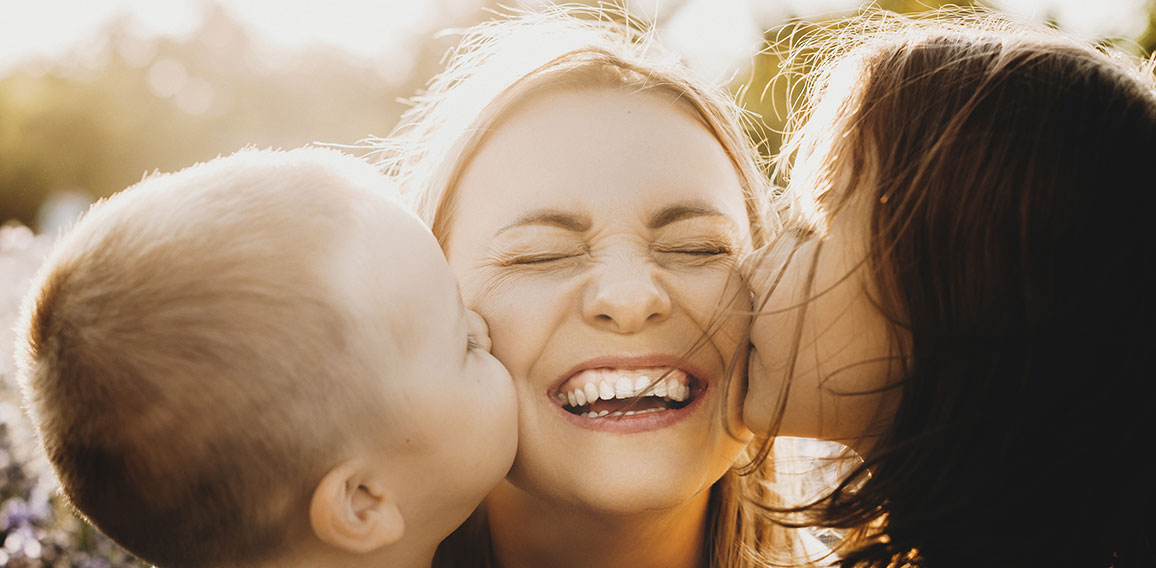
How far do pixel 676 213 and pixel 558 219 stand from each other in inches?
12.9

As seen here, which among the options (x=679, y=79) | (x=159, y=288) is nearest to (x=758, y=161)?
(x=679, y=79)

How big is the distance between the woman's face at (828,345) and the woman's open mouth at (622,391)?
8.1 inches

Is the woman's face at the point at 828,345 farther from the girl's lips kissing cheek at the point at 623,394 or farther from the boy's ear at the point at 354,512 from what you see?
the boy's ear at the point at 354,512

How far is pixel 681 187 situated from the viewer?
2.45 meters

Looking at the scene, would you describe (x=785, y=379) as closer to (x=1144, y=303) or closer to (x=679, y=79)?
(x=1144, y=303)

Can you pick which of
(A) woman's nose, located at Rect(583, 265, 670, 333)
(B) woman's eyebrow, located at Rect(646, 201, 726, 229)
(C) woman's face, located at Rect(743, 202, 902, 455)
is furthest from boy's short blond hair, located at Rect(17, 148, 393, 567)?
(C) woman's face, located at Rect(743, 202, 902, 455)

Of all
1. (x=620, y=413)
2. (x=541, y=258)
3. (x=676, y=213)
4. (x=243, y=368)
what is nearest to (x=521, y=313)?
(x=541, y=258)

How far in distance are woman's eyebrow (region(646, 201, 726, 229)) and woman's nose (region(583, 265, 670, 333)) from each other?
14cm

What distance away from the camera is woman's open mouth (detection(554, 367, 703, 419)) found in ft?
7.67

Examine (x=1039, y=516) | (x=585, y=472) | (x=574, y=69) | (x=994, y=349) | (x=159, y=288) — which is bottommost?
(x=585, y=472)

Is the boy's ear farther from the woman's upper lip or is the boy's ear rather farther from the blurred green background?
the blurred green background

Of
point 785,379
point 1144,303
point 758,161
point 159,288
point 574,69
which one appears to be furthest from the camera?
point 758,161

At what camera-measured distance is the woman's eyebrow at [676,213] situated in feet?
7.92

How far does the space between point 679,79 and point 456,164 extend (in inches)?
29.9
